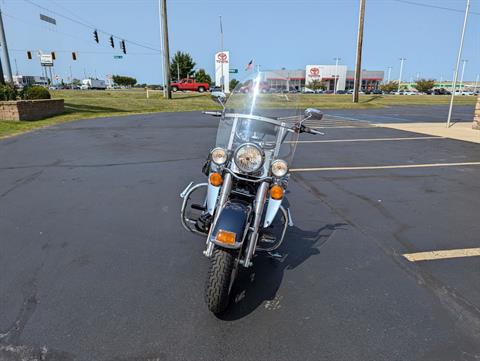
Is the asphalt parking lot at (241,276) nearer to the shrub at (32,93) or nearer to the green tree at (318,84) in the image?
the shrub at (32,93)

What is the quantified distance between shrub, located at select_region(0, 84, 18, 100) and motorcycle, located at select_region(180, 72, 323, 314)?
15.1 metres

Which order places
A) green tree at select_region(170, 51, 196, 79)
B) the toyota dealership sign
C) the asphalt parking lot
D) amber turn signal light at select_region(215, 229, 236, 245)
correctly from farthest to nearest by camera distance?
the toyota dealership sign < green tree at select_region(170, 51, 196, 79) < amber turn signal light at select_region(215, 229, 236, 245) < the asphalt parking lot

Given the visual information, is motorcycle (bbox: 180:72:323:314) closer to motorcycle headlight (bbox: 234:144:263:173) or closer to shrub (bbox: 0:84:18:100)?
motorcycle headlight (bbox: 234:144:263:173)

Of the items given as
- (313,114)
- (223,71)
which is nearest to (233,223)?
(313,114)

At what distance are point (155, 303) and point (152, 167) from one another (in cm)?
463

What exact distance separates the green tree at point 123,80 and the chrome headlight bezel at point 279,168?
116813mm

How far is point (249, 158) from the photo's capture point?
266 cm

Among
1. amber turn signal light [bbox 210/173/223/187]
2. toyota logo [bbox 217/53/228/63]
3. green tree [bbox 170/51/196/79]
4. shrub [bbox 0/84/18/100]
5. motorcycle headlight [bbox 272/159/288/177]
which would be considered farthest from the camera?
green tree [bbox 170/51/196/79]

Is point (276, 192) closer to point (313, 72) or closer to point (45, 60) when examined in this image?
point (45, 60)

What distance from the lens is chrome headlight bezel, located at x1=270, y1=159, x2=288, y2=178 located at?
2.69 meters

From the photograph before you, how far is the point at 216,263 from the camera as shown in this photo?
250 cm

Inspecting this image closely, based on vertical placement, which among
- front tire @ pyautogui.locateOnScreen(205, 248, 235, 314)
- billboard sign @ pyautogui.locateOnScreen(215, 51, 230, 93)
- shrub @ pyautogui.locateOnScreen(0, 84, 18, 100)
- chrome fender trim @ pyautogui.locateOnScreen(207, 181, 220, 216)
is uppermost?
billboard sign @ pyautogui.locateOnScreen(215, 51, 230, 93)

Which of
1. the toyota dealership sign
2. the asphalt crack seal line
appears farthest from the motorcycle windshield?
the toyota dealership sign

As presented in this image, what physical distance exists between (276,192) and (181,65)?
66.0 meters
